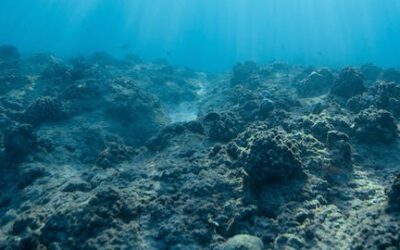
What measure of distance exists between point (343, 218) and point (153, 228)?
3.82 m

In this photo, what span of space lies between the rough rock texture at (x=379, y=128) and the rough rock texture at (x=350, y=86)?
586 cm

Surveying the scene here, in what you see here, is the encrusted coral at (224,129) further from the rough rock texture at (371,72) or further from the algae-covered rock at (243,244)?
the rough rock texture at (371,72)

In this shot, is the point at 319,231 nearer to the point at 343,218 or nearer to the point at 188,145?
the point at 343,218

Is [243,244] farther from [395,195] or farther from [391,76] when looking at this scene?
[391,76]

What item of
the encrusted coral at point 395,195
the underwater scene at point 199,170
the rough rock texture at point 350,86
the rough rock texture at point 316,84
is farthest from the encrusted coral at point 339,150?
Result: the rough rock texture at point 316,84

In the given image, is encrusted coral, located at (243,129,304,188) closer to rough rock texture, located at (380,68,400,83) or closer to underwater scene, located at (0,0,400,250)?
underwater scene, located at (0,0,400,250)

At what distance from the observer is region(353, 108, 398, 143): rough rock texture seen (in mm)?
10312

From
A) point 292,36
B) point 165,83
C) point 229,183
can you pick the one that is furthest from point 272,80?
point 292,36

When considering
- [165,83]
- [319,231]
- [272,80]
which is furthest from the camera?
[165,83]

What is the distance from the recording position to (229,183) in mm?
8688

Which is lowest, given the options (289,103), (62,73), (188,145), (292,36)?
(188,145)

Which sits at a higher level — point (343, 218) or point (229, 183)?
point (229, 183)

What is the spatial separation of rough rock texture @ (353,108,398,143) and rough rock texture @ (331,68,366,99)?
19.2ft

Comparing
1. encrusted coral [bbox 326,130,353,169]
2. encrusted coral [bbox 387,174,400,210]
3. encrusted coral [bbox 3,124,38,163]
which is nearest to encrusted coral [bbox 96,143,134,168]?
encrusted coral [bbox 3,124,38,163]
